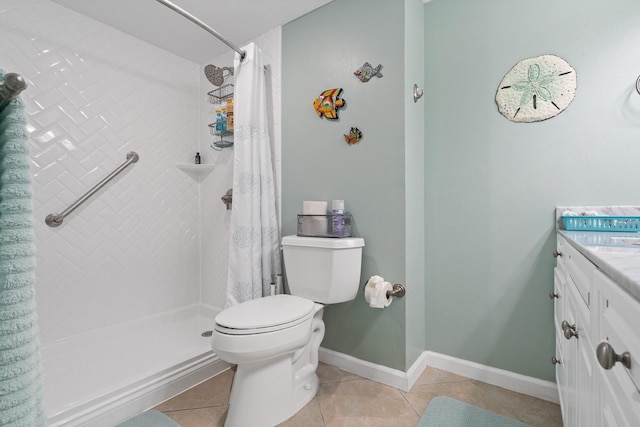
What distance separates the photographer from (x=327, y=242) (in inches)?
62.1

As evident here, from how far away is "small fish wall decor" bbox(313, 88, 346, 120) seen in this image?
1.81 m

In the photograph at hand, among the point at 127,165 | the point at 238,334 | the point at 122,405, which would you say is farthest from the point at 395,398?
the point at 127,165

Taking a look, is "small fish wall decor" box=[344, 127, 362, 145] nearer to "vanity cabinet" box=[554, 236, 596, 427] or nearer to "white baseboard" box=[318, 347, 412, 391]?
"vanity cabinet" box=[554, 236, 596, 427]

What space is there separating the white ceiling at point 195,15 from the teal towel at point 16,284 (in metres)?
1.83

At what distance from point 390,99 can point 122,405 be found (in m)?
1.92

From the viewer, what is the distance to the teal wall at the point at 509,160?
54.1 inches

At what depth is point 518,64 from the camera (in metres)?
1.56

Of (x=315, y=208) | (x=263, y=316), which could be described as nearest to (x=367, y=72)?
(x=315, y=208)

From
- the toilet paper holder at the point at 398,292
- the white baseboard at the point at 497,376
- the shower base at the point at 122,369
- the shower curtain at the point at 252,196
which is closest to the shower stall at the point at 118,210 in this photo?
the shower base at the point at 122,369

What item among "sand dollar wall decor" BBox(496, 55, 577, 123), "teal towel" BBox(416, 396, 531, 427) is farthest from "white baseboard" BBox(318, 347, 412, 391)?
"sand dollar wall decor" BBox(496, 55, 577, 123)

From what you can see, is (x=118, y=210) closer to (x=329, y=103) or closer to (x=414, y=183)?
(x=329, y=103)

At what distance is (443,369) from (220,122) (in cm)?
217

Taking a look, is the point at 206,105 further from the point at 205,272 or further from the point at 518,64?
the point at 518,64

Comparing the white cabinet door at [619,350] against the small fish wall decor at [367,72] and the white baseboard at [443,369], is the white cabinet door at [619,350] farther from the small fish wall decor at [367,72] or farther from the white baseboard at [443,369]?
the small fish wall decor at [367,72]
